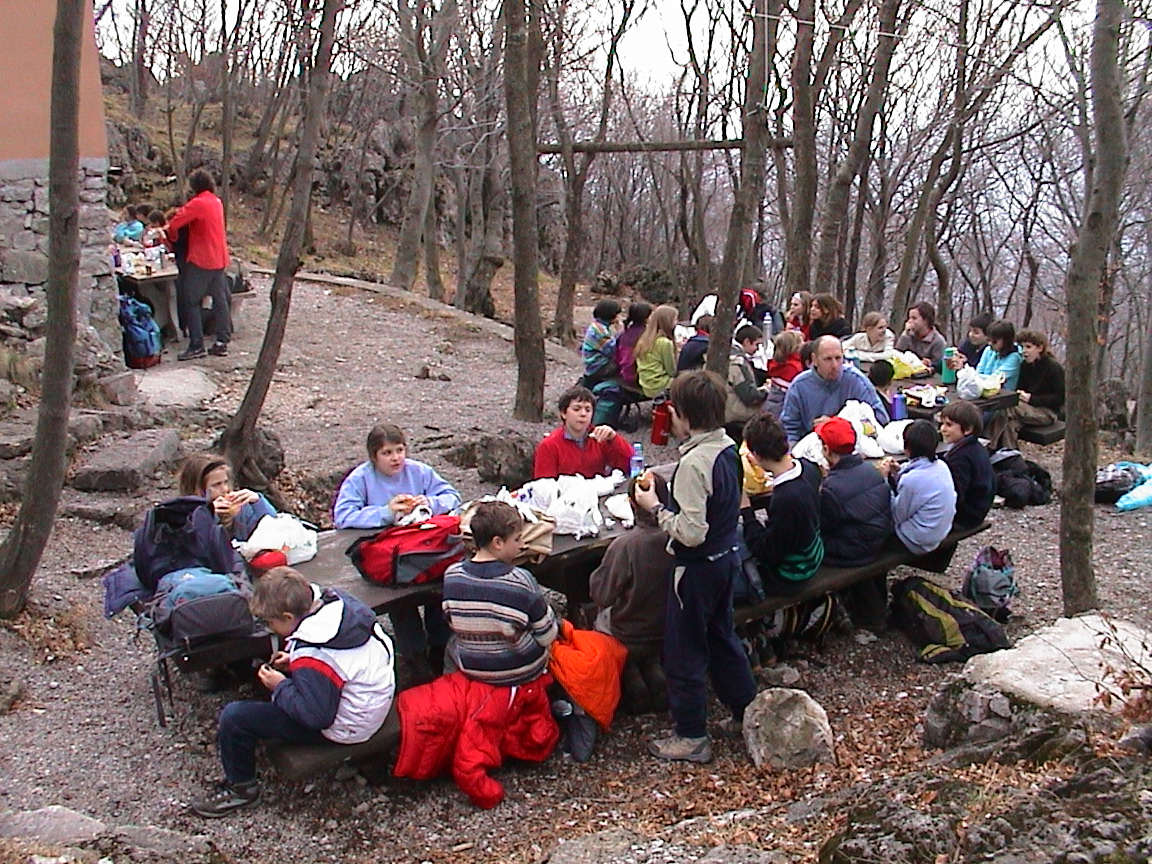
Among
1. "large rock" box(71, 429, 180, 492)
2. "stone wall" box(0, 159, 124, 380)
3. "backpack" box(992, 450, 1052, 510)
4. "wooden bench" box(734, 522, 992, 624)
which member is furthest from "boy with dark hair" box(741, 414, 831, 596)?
"stone wall" box(0, 159, 124, 380)

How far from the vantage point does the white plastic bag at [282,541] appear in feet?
16.3

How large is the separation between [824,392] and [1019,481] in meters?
2.23

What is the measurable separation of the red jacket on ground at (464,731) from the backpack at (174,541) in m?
1.11

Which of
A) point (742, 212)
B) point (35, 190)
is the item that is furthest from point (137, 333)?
point (742, 212)

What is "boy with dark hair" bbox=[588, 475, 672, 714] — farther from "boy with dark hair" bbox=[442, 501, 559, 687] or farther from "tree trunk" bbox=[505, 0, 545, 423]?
"tree trunk" bbox=[505, 0, 545, 423]

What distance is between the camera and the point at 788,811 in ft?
12.6

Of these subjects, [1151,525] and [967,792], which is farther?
[1151,525]

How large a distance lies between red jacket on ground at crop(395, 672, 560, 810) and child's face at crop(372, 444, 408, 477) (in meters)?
1.33

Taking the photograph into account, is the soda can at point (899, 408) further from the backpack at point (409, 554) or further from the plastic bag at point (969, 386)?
the backpack at point (409, 554)

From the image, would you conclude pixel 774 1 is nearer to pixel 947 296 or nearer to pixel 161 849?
pixel 161 849

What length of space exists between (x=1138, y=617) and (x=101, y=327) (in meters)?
8.58

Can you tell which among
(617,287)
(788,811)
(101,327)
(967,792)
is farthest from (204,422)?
(617,287)

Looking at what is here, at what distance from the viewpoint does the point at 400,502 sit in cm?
523

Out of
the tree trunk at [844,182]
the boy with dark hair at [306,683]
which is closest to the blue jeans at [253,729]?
the boy with dark hair at [306,683]
